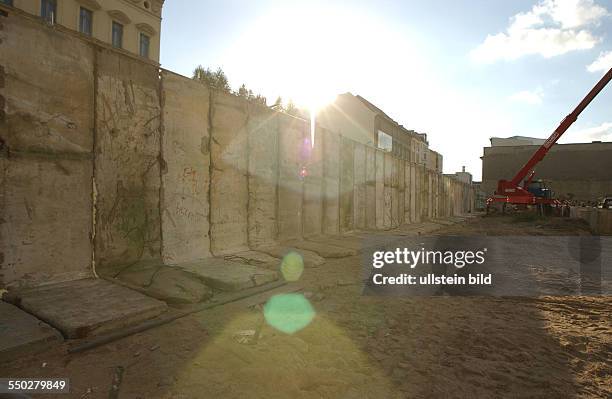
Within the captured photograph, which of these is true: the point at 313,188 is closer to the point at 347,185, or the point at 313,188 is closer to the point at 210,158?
the point at 347,185

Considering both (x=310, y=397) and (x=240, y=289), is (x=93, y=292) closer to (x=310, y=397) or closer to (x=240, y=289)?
(x=240, y=289)

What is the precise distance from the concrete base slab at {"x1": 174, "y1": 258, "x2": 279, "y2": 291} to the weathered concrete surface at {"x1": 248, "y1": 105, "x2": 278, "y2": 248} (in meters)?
1.16

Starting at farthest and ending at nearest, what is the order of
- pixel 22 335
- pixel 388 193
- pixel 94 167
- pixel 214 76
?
pixel 214 76
pixel 388 193
pixel 94 167
pixel 22 335

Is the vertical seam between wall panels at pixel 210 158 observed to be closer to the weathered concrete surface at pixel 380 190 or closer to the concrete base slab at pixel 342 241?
the concrete base slab at pixel 342 241

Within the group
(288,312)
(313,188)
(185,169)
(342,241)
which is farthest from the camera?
(313,188)

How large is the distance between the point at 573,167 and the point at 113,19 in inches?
1694

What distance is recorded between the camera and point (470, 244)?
963 centimetres

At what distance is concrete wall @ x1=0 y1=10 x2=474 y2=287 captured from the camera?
335cm

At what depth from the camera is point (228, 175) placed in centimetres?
562

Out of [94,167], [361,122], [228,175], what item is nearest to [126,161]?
[94,167]

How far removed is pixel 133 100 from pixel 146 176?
903mm

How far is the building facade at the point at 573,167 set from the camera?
37188 mm

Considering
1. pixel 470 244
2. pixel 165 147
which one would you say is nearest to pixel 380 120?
pixel 470 244

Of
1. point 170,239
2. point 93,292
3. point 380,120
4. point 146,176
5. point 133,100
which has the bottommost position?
point 93,292
